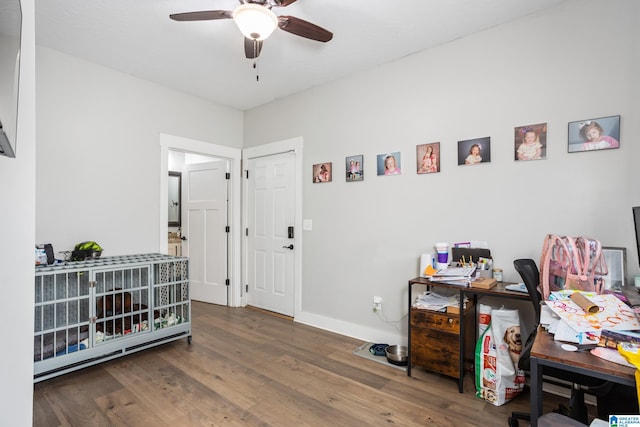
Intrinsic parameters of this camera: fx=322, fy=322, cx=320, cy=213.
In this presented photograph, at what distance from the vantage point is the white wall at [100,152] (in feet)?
9.33

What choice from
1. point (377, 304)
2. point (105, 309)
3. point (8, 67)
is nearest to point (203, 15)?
point (8, 67)

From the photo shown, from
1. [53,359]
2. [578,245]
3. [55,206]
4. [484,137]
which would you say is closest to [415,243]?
[484,137]

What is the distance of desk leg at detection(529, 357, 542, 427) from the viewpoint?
1.16 m

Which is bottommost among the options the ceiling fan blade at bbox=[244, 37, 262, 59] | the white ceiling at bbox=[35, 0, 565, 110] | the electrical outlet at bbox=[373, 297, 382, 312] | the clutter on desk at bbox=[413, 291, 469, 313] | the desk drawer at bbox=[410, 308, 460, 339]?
the electrical outlet at bbox=[373, 297, 382, 312]

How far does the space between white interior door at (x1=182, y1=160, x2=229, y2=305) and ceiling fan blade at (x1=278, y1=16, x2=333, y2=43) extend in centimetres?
261

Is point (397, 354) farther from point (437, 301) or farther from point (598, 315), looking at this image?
point (598, 315)

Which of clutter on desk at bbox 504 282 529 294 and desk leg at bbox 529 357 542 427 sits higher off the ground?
clutter on desk at bbox 504 282 529 294

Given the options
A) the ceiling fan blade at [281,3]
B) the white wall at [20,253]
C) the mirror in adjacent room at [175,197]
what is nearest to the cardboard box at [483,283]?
the ceiling fan blade at [281,3]

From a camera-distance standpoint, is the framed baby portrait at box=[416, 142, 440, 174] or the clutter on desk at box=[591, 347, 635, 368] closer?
the clutter on desk at box=[591, 347, 635, 368]

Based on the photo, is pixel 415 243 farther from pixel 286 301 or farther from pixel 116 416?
pixel 116 416

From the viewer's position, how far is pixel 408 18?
242cm

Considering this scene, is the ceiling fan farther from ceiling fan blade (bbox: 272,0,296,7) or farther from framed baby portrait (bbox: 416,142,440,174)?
framed baby portrait (bbox: 416,142,440,174)

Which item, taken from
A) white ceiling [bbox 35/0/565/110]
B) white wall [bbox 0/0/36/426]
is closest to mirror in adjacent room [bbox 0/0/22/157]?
white wall [bbox 0/0/36/426]

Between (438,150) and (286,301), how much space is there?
247cm
